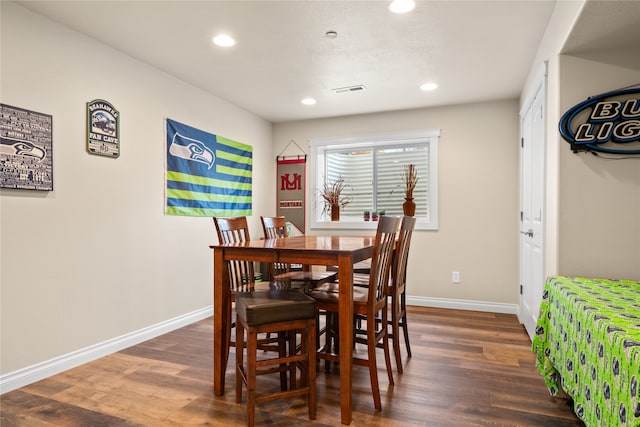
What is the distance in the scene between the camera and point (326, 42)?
2.83 metres

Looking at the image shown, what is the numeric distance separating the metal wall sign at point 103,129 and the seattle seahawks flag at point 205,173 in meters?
0.55

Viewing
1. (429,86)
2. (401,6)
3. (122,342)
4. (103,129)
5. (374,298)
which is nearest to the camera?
(374,298)

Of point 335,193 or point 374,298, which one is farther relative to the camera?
point 335,193

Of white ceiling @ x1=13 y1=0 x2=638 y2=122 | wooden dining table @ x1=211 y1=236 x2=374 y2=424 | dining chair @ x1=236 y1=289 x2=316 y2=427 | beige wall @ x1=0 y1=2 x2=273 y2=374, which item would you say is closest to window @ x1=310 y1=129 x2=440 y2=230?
white ceiling @ x1=13 y1=0 x2=638 y2=122

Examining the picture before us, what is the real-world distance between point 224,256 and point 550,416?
6.39 feet

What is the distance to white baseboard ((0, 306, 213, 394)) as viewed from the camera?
229cm

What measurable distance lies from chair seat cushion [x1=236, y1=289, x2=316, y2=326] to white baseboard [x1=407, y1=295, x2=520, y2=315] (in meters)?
2.86

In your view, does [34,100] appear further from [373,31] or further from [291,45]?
[373,31]

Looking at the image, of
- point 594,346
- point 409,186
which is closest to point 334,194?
point 409,186

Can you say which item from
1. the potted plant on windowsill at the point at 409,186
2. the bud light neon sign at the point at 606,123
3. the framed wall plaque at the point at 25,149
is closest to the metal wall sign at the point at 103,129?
the framed wall plaque at the point at 25,149

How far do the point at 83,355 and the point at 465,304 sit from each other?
12.3ft

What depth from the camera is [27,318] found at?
2.38 metres

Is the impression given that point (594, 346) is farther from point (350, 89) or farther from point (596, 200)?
point (350, 89)

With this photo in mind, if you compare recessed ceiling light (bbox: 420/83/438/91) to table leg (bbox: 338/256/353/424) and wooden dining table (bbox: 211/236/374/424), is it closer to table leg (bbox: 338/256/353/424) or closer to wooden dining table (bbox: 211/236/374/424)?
wooden dining table (bbox: 211/236/374/424)
